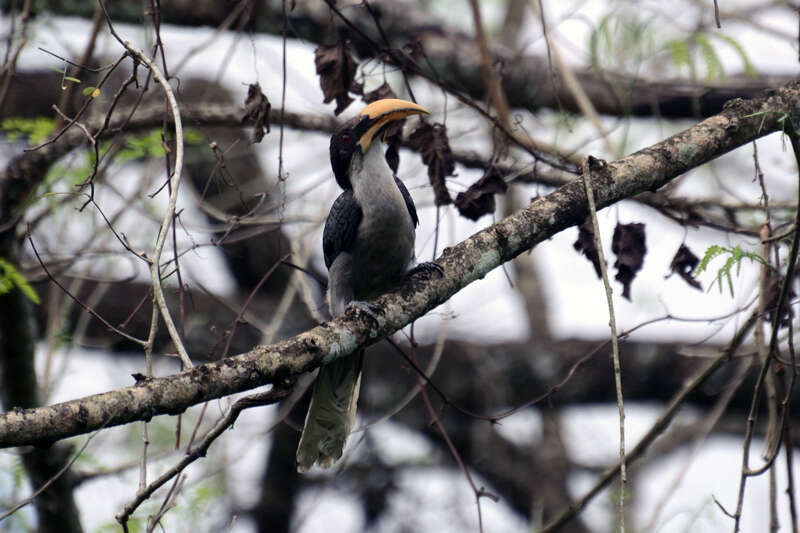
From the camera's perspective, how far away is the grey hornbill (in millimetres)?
4059

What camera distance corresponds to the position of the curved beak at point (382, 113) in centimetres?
403

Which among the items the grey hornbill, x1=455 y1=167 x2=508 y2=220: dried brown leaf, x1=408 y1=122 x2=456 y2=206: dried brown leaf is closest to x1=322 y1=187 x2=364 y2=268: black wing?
the grey hornbill

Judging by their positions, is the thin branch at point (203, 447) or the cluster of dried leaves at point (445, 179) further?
the cluster of dried leaves at point (445, 179)

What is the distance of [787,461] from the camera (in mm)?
3410

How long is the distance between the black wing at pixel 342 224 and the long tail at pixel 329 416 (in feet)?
2.05

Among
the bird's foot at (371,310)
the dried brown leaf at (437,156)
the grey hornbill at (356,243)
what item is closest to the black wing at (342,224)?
the grey hornbill at (356,243)

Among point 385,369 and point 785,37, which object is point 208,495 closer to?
point 385,369

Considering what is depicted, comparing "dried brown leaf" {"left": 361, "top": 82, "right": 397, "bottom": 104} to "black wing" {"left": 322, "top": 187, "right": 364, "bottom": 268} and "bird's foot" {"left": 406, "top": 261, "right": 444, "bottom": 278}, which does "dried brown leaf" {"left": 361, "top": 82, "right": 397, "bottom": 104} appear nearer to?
"black wing" {"left": 322, "top": 187, "right": 364, "bottom": 268}

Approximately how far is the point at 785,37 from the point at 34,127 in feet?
15.1

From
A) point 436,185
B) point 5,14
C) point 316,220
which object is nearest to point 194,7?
point 5,14

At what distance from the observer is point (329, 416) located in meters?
4.07

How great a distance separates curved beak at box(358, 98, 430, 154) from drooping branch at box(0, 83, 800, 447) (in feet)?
2.73

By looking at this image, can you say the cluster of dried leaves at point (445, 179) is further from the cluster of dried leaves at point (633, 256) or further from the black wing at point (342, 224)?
the black wing at point (342, 224)

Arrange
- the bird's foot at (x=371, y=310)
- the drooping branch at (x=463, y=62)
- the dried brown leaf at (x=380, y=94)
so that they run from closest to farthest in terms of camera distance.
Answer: the bird's foot at (x=371, y=310)
the dried brown leaf at (x=380, y=94)
the drooping branch at (x=463, y=62)
